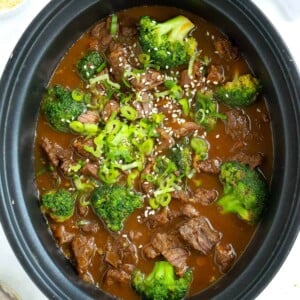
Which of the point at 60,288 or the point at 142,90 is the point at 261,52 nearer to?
the point at 142,90

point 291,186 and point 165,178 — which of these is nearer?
point 291,186

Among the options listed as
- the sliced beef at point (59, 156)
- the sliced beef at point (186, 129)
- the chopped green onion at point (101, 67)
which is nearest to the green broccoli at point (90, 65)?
the chopped green onion at point (101, 67)

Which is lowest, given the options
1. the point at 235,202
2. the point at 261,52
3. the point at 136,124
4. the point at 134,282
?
the point at 134,282

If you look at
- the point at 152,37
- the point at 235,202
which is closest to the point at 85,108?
the point at 152,37

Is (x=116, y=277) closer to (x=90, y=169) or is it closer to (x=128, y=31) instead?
(x=90, y=169)

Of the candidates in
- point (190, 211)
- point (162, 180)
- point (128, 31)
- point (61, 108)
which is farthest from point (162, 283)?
point (128, 31)

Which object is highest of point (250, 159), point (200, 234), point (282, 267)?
point (250, 159)

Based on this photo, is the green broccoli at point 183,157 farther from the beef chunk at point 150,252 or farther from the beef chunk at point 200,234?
the beef chunk at point 150,252

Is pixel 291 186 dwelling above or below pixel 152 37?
below
